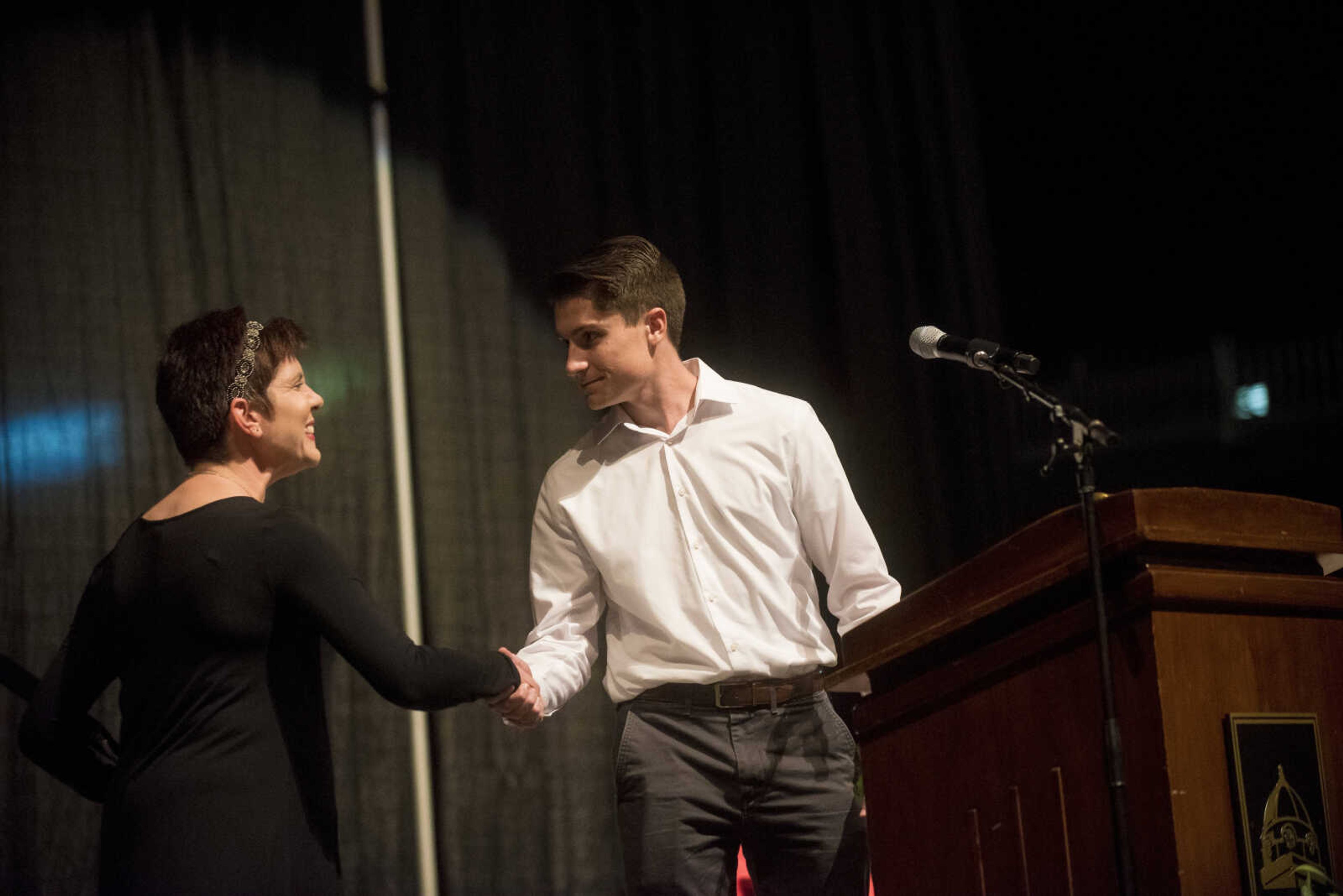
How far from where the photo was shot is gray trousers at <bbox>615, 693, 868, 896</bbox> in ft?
7.47

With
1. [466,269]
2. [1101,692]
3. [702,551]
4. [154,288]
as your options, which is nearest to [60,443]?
[154,288]

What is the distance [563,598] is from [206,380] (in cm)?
84

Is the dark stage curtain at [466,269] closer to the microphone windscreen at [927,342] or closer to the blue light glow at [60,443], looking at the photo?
the blue light glow at [60,443]

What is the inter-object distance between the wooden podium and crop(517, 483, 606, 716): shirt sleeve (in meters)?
0.93

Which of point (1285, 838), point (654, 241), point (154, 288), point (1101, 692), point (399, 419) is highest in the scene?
point (654, 241)

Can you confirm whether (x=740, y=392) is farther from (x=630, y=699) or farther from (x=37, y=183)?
(x=37, y=183)

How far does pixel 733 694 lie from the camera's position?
7.68ft

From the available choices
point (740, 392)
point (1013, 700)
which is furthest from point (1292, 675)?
point (740, 392)

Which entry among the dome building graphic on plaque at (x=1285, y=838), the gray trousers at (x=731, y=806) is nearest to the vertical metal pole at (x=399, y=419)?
the gray trousers at (x=731, y=806)

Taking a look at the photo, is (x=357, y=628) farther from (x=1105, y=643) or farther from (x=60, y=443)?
(x=60, y=443)

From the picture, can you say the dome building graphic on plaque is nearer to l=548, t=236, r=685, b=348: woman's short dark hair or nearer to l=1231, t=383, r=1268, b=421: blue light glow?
l=548, t=236, r=685, b=348: woman's short dark hair

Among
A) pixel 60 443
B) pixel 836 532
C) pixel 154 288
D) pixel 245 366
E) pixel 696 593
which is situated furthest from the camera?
pixel 154 288

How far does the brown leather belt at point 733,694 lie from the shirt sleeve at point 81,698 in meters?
0.95

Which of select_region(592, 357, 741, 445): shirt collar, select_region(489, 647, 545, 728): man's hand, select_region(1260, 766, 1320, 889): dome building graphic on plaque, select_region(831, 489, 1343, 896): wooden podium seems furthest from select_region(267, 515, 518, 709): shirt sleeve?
select_region(1260, 766, 1320, 889): dome building graphic on plaque
